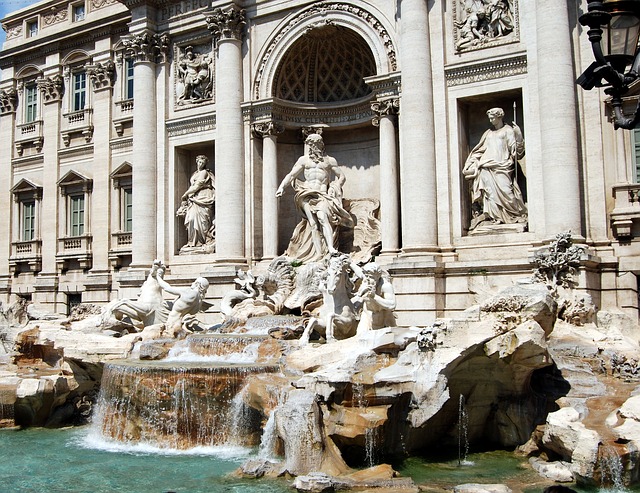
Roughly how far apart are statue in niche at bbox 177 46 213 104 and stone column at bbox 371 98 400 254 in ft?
20.3

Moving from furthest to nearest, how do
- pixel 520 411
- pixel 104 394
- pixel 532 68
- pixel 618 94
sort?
pixel 532 68 → pixel 104 394 → pixel 520 411 → pixel 618 94

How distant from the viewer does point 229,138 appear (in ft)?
73.5

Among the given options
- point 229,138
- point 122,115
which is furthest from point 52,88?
point 229,138

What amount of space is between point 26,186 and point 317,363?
1937 cm

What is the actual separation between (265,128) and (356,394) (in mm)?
11867

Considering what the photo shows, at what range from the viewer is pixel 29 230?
29219mm

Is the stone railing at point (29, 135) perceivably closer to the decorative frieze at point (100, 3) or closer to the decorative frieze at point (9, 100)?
the decorative frieze at point (9, 100)

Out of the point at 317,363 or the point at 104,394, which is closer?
the point at 317,363

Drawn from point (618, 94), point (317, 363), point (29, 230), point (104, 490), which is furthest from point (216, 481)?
point (29, 230)

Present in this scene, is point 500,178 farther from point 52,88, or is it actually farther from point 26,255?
point 26,255

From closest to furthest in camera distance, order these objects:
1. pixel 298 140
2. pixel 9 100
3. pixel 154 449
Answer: pixel 154 449
pixel 298 140
pixel 9 100

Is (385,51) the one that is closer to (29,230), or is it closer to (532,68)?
(532,68)

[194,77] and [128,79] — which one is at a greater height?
[128,79]

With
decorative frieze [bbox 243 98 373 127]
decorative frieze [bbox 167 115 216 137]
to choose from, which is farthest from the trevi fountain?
decorative frieze [bbox 167 115 216 137]
